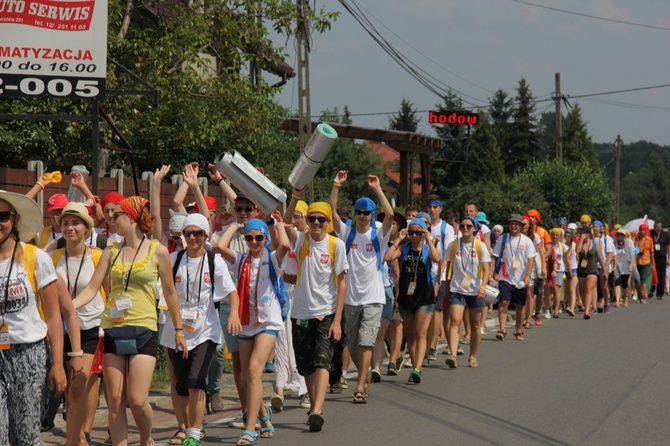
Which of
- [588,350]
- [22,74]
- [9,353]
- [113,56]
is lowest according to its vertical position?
[588,350]

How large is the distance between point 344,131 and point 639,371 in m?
23.0

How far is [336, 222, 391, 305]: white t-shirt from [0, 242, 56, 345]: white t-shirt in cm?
524

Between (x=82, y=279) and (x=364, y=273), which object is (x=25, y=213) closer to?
(x=82, y=279)

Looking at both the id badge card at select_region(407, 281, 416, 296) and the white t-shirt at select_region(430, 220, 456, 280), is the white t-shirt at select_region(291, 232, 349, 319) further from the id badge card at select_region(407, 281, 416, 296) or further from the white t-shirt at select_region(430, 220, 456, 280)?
the white t-shirt at select_region(430, 220, 456, 280)

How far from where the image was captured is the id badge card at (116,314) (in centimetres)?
753

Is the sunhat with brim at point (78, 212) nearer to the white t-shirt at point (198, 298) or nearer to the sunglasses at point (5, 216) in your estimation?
the white t-shirt at point (198, 298)

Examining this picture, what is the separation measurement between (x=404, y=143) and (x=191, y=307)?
29410 millimetres

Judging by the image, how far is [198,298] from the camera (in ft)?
27.0

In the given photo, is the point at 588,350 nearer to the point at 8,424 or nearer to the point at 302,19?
the point at 302,19

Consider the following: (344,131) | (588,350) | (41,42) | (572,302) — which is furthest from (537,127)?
(41,42)

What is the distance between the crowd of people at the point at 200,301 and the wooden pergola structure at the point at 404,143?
21.2m

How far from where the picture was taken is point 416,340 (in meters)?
12.3

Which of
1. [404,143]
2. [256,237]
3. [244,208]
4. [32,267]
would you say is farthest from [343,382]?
[404,143]

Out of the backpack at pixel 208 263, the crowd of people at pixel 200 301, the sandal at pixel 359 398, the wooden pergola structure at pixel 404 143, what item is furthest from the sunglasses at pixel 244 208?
the wooden pergola structure at pixel 404 143
